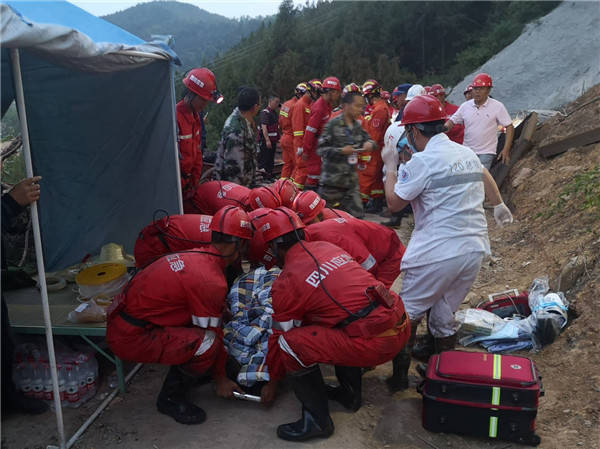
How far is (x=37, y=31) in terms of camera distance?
264 cm

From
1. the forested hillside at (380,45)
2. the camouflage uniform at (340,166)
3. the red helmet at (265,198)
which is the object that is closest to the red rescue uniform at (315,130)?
the camouflage uniform at (340,166)

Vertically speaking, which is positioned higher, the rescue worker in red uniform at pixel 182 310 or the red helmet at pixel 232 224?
the red helmet at pixel 232 224

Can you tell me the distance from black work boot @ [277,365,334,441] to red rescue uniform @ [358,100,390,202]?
5175 mm

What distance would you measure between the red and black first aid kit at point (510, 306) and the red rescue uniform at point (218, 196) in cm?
234

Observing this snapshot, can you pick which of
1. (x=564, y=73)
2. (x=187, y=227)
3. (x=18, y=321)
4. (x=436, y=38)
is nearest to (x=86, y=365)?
(x=18, y=321)

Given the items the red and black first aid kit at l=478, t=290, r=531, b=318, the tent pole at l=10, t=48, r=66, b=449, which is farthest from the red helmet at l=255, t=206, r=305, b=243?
the red and black first aid kit at l=478, t=290, r=531, b=318

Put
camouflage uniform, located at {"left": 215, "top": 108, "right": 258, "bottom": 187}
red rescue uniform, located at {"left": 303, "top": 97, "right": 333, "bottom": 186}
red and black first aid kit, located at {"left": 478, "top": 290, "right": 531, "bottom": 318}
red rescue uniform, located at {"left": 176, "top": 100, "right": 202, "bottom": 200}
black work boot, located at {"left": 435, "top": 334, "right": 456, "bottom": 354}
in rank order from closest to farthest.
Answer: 1. black work boot, located at {"left": 435, "top": 334, "right": 456, "bottom": 354}
2. red and black first aid kit, located at {"left": 478, "top": 290, "right": 531, "bottom": 318}
3. red rescue uniform, located at {"left": 176, "top": 100, "right": 202, "bottom": 200}
4. camouflage uniform, located at {"left": 215, "top": 108, "right": 258, "bottom": 187}
5. red rescue uniform, located at {"left": 303, "top": 97, "right": 333, "bottom": 186}

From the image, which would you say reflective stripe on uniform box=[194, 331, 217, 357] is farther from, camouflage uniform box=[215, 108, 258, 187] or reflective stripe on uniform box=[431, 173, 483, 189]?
camouflage uniform box=[215, 108, 258, 187]

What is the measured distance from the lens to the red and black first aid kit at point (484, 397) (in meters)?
3.13

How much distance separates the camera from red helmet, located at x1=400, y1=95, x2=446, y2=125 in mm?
3557

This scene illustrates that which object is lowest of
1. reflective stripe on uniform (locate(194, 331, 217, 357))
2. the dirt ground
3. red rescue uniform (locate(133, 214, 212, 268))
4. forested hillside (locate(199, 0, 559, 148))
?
the dirt ground

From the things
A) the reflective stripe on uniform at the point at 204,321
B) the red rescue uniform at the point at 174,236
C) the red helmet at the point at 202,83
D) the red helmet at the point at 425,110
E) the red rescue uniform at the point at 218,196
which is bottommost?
the reflective stripe on uniform at the point at 204,321

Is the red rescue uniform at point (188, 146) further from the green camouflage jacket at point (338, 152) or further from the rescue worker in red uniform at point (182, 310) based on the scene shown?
the rescue worker in red uniform at point (182, 310)

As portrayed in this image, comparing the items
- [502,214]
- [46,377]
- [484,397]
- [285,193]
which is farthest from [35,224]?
A: [502,214]
